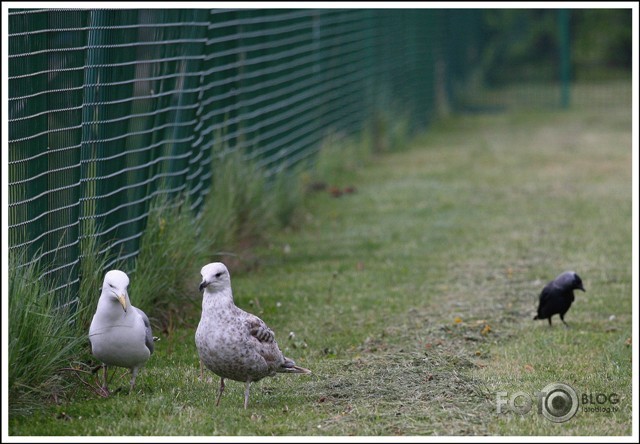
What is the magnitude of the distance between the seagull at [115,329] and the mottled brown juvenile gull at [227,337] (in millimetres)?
315

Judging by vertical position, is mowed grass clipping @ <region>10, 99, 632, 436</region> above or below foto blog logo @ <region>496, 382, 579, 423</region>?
below

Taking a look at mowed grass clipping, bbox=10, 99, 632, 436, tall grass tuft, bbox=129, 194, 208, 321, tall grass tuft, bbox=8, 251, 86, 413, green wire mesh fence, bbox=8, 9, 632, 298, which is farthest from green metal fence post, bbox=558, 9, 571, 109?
tall grass tuft, bbox=8, 251, 86, 413

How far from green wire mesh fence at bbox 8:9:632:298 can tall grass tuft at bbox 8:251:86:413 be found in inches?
8.1

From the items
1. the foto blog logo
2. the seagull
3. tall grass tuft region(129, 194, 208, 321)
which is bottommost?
tall grass tuft region(129, 194, 208, 321)

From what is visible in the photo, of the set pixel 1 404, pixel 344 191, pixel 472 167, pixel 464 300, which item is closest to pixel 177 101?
pixel 464 300

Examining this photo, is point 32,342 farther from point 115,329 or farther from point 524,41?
point 524,41

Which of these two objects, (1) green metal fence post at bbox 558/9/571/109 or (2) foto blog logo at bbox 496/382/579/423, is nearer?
(2) foto blog logo at bbox 496/382/579/423

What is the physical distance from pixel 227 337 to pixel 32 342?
0.86 m

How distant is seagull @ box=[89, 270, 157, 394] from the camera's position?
4781mm

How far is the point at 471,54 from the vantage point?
22.6m

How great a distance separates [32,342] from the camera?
4766mm

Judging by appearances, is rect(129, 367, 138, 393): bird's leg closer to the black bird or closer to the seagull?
the seagull

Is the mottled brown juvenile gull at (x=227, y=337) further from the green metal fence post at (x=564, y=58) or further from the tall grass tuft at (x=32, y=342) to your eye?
the green metal fence post at (x=564, y=58)

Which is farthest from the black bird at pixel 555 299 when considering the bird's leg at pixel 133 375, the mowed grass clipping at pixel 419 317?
the bird's leg at pixel 133 375
